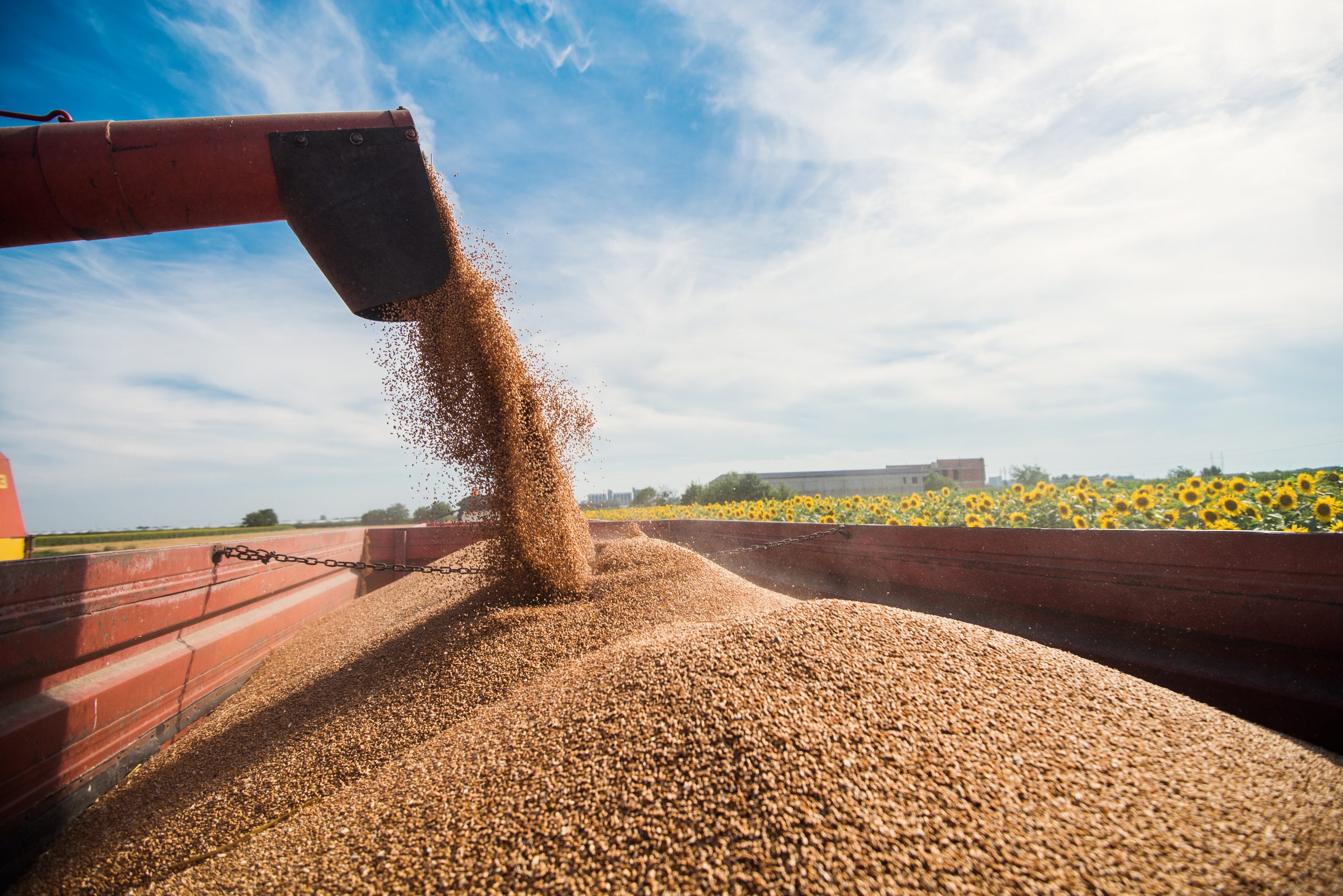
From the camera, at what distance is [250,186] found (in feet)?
7.83

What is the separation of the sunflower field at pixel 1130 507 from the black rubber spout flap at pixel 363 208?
376 cm

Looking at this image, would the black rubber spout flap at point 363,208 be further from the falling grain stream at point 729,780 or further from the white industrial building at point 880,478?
the white industrial building at point 880,478

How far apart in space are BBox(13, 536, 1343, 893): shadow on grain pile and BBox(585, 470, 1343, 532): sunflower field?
1676 mm

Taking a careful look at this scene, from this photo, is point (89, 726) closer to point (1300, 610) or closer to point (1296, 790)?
point (1296, 790)

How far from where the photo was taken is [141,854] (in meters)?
1.85

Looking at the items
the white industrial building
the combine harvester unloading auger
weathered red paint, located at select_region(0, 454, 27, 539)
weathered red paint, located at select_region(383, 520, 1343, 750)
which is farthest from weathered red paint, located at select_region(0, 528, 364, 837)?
the white industrial building

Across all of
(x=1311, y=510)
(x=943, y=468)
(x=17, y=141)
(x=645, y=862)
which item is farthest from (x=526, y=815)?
(x=943, y=468)

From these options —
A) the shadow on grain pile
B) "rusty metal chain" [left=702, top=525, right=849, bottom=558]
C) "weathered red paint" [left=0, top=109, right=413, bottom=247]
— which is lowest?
the shadow on grain pile

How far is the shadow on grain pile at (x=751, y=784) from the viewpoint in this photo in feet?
4.27

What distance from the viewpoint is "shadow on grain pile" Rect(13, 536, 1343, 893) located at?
130 cm

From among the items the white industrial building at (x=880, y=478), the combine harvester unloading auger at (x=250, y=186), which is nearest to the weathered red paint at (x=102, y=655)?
the combine harvester unloading auger at (x=250, y=186)

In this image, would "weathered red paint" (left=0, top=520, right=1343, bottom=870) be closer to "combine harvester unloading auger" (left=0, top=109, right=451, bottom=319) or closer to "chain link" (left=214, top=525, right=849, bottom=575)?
"chain link" (left=214, top=525, right=849, bottom=575)

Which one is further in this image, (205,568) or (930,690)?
(205,568)

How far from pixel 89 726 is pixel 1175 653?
465cm
